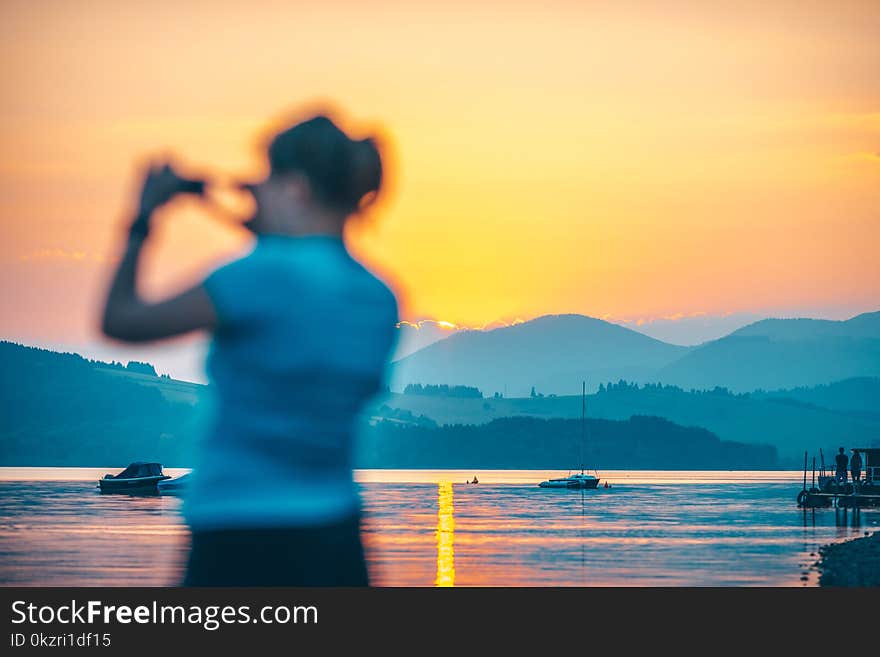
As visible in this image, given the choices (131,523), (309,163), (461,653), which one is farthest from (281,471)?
(131,523)

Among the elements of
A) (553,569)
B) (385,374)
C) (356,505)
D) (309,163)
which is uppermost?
(309,163)

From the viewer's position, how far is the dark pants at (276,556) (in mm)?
3617

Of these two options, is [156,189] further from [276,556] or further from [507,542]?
[507,542]

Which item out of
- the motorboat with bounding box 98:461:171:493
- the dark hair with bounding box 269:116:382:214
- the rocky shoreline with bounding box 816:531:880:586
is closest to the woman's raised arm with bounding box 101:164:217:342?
the dark hair with bounding box 269:116:382:214

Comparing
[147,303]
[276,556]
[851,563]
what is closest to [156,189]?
[147,303]

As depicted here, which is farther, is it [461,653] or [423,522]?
[423,522]

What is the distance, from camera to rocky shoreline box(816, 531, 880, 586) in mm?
32406

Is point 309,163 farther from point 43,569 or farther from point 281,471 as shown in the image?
point 43,569

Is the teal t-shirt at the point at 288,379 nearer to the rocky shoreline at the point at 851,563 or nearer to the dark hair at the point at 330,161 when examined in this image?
the dark hair at the point at 330,161

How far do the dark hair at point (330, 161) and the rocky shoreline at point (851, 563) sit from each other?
1083 inches

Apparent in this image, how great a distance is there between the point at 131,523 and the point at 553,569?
3534cm

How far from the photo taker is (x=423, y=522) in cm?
7944

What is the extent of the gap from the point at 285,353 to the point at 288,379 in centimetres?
6

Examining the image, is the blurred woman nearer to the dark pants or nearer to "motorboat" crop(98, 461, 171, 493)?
the dark pants
